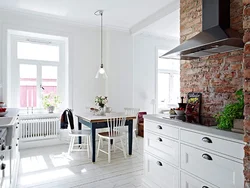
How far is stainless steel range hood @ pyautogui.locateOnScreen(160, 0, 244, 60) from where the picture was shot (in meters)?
1.87

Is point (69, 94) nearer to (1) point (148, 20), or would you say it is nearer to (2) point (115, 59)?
(2) point (115, 59)

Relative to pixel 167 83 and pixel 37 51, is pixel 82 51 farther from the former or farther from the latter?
pixel 167 83

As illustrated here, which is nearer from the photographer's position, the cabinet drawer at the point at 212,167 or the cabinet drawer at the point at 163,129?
Answer: the cabinet drawer at the point at 212,167

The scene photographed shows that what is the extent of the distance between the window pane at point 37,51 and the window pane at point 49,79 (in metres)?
0.25

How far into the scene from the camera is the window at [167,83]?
613 cm

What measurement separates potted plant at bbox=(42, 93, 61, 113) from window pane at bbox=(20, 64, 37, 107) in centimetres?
25

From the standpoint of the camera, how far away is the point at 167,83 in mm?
6285

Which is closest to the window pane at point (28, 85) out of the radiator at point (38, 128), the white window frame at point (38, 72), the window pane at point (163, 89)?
the white window frame at point (38, 72)

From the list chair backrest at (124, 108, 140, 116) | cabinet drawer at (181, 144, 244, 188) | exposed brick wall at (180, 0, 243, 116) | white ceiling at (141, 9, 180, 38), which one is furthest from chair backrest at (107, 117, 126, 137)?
white ceiling at (141, 9, 180, 38)

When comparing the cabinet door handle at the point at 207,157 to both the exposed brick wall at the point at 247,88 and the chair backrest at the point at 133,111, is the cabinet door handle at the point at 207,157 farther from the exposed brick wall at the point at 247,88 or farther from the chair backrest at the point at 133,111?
the chair backrest at the point at 133,111

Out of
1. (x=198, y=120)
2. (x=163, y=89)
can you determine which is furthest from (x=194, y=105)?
(x=163, y=89)

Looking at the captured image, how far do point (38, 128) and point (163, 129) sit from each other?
329 centimetres

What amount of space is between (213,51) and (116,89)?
3117mm

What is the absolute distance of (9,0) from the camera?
3576 millimetres
